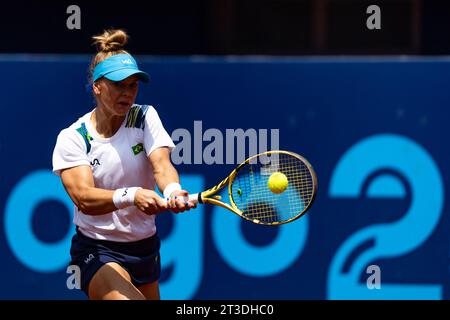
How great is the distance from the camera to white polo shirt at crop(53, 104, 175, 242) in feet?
14.8

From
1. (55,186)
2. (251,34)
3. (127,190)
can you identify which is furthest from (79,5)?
(127,190)

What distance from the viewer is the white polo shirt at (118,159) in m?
4.51

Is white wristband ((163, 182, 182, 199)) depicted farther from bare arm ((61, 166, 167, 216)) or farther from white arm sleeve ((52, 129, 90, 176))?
white arm sleeve ((52, 129, 90, 176))

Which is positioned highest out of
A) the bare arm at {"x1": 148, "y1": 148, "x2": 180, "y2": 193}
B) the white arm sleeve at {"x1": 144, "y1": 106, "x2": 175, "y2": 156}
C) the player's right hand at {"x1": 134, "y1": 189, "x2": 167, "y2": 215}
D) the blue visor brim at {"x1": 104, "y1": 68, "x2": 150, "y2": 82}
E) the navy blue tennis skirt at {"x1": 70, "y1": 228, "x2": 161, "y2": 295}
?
the blue visor brim at {"x1": 104, "y1": 68, "x2": 150, "y2": 82}

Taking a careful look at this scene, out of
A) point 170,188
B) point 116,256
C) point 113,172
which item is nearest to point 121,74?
point 113,172

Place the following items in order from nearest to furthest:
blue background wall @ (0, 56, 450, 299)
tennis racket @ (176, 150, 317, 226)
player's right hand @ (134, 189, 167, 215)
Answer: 1. player's right hand @ (134, 189, 167, 215)
2. tennis racket @ (176, 150, 317, 226)
3. blue background wall @ (0, 56, 450, 299)

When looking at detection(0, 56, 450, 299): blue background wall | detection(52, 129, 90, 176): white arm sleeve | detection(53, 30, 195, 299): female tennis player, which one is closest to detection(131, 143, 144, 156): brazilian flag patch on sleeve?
detection(53, 30, 195, 299): female tennis player

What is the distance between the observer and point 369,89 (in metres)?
6.20

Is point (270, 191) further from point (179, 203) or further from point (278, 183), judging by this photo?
point (179, 203)

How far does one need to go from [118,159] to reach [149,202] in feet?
1.13

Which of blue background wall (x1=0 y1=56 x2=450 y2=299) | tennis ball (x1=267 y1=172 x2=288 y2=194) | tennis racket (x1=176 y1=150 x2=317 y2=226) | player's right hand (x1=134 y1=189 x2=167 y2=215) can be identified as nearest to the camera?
player's right hand (x1=134 y1=189 x2=167 y2=215)

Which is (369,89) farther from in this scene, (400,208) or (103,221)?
(103,221)

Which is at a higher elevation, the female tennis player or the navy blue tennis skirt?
the female tennis player

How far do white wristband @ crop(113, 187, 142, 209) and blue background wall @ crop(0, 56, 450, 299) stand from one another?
1891mm
